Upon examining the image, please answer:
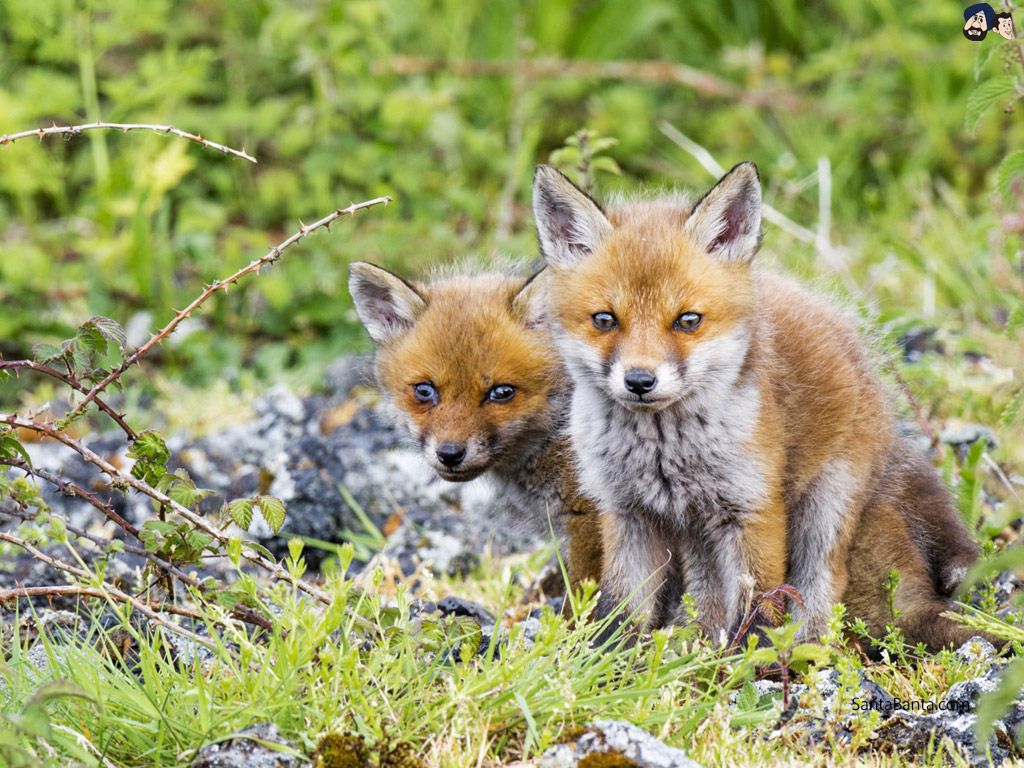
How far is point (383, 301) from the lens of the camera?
4.97 metres

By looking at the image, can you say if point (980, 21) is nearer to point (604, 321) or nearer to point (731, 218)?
point (731, 218)

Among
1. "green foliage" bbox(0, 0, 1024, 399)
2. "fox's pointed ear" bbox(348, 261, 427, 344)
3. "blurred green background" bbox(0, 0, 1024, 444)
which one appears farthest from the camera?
"green foliage" bbox(0, 0, 1024, 399)

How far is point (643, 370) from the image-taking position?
3740 mm

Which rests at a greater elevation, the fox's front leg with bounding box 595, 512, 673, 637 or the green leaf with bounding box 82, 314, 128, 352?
the green leaf with bounding box 82, 314, 128, 352

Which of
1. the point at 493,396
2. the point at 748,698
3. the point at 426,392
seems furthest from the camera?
the point at 426,392

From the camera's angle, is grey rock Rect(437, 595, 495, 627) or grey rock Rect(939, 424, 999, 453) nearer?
grey rock Rect(437, 595, 495, 627)

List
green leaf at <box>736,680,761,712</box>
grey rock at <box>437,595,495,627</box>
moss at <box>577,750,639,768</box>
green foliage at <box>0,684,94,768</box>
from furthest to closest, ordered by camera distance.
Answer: grey rock at <box>437,595,495,627</box> < green leaf at <box>736,680,761,712</box> < moss at <box>577,750,639,768</box> < green foliage at <box>0,684,94,768</box>

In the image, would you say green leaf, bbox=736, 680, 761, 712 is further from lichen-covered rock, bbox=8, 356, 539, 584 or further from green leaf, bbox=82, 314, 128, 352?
green leaf, bbox=82, 314, 128, 352

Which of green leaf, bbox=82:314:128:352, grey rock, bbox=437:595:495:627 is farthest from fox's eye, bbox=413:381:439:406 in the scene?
green leaf, bbox=82:314:128:352

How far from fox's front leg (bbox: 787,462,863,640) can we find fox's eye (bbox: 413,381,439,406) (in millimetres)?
1362

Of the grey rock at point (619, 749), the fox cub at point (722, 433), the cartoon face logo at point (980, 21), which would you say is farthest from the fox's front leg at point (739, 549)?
the cartoon face logo at point (980, 21)

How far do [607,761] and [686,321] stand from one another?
4.89ft

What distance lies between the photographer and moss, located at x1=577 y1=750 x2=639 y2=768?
2.96 m

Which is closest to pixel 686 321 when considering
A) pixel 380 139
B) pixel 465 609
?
pixel 465 609
